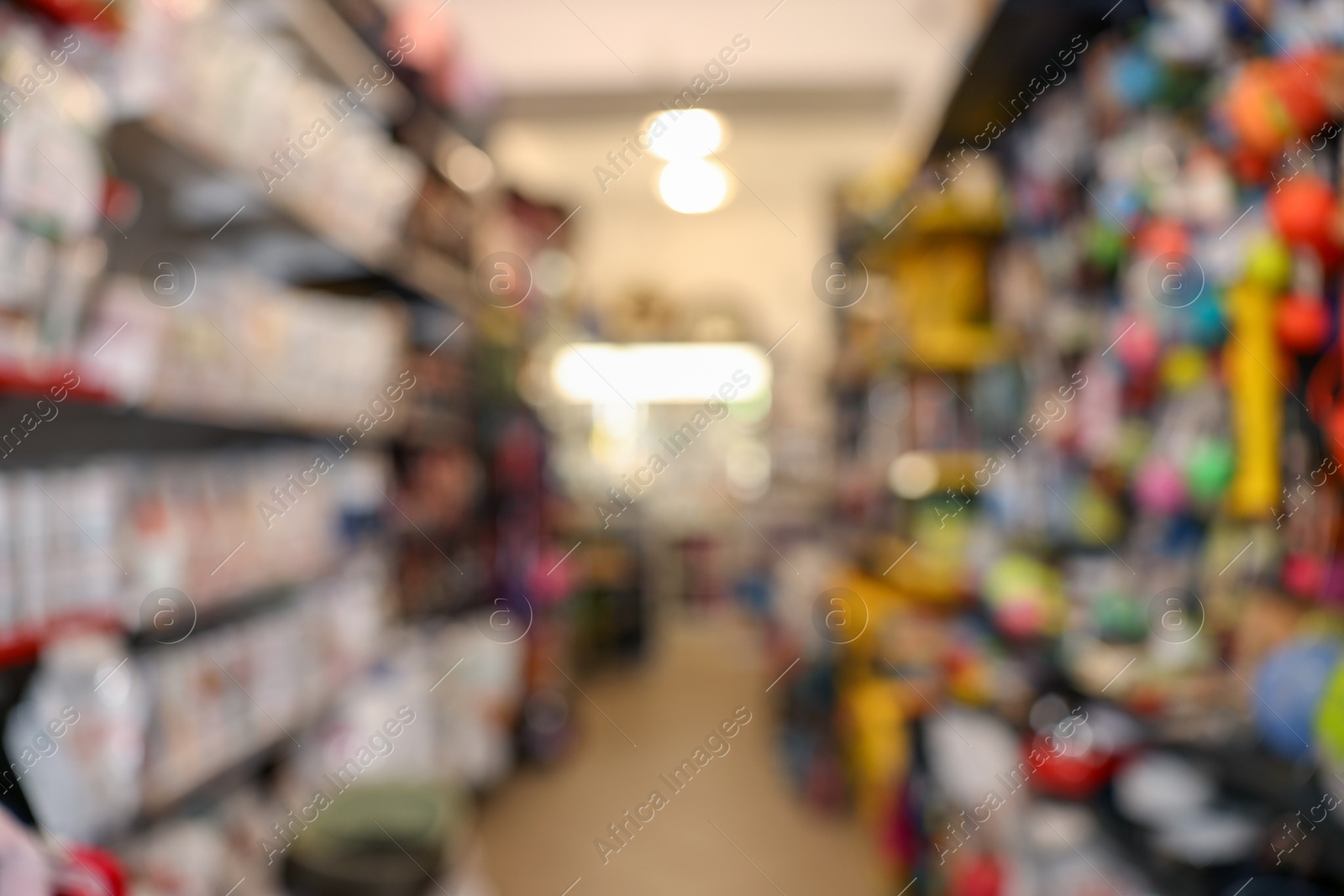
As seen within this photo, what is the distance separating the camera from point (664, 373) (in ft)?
28.0

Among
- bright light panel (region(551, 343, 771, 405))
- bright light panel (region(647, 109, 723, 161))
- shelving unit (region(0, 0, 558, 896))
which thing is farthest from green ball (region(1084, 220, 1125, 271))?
bright light panel (region(551, 343, 771, 405))

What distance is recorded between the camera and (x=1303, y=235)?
1.19 m

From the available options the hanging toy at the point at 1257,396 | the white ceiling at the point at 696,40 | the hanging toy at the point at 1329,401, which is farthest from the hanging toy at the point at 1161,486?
the white ceiling at the point at 696,40

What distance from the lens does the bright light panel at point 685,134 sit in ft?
16.5

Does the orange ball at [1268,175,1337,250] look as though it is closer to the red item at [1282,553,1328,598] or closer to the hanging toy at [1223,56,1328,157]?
the hanging toy at [1223,56,1328,157]

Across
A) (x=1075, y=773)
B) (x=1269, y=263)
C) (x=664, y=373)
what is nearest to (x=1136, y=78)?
(x=1269, y=263)

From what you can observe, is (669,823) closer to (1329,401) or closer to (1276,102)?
(1329,401)

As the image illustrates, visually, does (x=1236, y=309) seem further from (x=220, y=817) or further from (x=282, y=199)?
(x=220, y=817)

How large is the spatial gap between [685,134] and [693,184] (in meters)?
1.26

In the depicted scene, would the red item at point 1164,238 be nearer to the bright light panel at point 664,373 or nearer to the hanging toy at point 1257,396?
the hanging toy at point 1257,396

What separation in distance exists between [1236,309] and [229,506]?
194 cm

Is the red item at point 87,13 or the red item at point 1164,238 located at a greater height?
the red item at point 87,13

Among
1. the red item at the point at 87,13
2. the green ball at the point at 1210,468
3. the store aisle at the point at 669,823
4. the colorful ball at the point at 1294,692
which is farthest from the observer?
the store aisle at the point at 669,823

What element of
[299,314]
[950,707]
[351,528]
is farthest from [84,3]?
[950,707]
